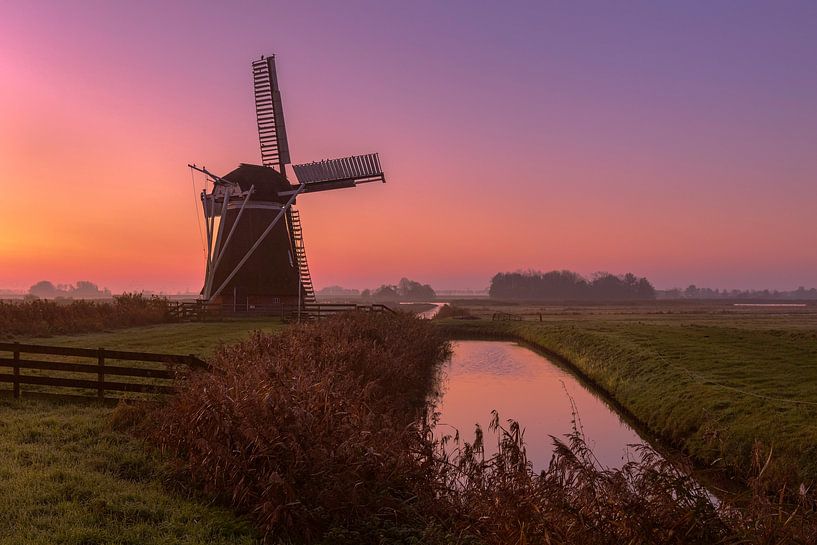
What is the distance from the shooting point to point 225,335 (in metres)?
27.6

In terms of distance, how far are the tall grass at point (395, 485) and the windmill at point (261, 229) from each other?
2809 cm

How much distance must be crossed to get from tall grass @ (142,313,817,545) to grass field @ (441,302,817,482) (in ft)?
3.07

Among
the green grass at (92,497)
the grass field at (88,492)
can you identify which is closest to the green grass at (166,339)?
the grass field at (88,492)

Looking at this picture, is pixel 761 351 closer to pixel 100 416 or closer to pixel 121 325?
pixel 100 416

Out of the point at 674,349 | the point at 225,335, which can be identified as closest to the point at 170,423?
the point at 225,335

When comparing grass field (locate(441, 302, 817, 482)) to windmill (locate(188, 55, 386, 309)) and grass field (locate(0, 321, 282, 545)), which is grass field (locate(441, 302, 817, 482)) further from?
windmill (locate(188, 55, 386, 309))

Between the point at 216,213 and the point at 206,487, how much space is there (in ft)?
109

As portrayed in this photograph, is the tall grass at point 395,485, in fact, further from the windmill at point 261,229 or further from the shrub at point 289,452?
the windmill at point 261,229

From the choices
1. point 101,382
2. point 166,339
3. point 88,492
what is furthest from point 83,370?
point 166,339

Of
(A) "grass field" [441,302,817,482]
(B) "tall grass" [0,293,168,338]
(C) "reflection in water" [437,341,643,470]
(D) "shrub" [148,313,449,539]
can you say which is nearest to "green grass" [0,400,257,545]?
(D) "shrub" [148,313,449,539]

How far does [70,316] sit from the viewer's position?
2997 centimetres

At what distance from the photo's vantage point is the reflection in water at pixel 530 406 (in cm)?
1503

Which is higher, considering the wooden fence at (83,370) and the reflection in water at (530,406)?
the wooden fence at (83,370)

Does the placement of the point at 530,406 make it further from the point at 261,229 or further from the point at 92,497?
the point at 261,229
